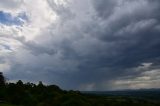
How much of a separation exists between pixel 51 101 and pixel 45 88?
34771 millimetres

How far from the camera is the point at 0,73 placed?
609 feet

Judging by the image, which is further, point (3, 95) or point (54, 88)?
point (54, 88)

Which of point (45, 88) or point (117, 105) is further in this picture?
point (45, 88)

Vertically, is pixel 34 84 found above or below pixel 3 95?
above

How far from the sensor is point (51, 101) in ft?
443

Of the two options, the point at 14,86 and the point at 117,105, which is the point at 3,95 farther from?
the point at 117,105

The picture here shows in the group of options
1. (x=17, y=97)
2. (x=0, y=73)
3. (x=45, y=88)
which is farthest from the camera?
(x=0, y=73)

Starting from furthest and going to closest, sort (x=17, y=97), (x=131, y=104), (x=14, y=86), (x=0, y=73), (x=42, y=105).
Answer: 1. (x=0, y=73)
2. (x=131, y=104)
3. (x=14, y=86)
4. (x=17, y=97)
5. (x=42, y=105)

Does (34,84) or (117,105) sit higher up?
(34,84)

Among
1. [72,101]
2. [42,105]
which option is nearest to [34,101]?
[42,105]

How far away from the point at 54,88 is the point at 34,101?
4755 centimetres

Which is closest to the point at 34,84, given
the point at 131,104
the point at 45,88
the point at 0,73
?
the point at 45,88

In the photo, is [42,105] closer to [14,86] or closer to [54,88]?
[14,86]

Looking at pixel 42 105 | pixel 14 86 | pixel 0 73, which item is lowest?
pixel 42 105
